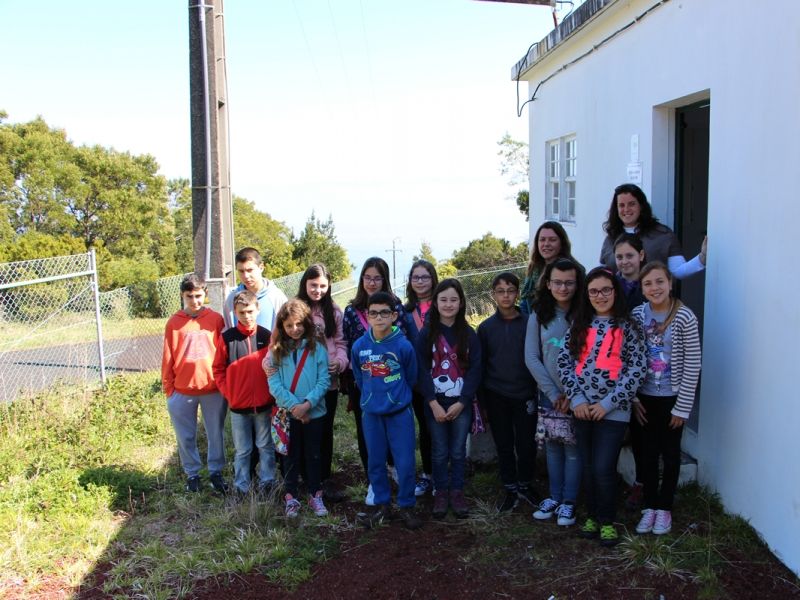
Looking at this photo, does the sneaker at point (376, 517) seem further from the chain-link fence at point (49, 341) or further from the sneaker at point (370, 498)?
the chain-link fence at point (49, 341)

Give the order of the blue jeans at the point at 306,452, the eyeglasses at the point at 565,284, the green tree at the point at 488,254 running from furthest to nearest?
the green tree at the point at 488,254
the blue jeans at the point at 306,452
the eyeglasses at the point at 565,284

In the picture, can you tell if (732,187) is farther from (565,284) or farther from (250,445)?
(250,445)

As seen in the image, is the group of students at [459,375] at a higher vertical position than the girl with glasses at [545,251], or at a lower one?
lower

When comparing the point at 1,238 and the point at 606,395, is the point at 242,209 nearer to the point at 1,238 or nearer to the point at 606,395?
the point at 1,238

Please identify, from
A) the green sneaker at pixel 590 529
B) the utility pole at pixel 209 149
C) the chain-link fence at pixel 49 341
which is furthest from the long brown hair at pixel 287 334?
the chain-link fence at pixel 49 341

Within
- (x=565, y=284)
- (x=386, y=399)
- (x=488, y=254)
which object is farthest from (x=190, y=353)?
(x=488, y=254)

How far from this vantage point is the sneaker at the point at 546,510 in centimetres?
424

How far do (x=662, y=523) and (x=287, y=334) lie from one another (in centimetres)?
258

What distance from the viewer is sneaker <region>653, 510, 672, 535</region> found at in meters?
3.89

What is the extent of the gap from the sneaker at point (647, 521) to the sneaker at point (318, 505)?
Result: 77.9 inches

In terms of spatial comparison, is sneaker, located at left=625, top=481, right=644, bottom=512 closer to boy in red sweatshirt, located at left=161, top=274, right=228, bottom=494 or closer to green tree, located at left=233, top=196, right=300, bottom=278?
boy in red sweatshirt, located at left=161, top=274, right=228, bottom=494

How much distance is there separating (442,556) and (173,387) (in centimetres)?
232

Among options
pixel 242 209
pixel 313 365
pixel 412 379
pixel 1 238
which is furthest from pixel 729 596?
pixel 242 209

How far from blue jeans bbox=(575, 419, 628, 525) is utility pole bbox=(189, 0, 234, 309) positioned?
3873mm
